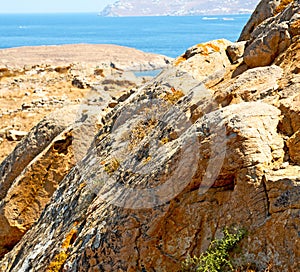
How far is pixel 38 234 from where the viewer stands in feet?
26.1

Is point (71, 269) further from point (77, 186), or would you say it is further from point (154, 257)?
point (77, 186)

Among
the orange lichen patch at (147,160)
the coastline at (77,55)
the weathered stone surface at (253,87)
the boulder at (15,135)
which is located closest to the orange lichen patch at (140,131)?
the orange lichen patch at (147,160)

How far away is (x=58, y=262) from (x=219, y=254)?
8.28 ft

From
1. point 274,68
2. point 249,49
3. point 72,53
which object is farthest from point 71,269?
point 72,53

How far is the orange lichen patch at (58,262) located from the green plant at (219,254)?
2.11 metres

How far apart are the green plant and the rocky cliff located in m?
0.07

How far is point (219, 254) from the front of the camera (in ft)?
16.2

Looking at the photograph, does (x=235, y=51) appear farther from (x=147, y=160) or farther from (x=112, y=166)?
(x=147, y=160)

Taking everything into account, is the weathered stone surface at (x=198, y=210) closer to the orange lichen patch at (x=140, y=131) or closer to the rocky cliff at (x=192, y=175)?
the rocky cliff at (x=192, y=175)

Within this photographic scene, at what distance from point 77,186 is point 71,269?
6.81 feet

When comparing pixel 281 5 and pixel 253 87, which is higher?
pixel 281 5

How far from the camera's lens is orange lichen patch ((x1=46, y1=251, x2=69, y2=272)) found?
20.9 feet

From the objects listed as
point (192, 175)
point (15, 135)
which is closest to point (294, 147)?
point (192, 175)

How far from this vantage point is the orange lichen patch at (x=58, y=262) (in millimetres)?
6379
